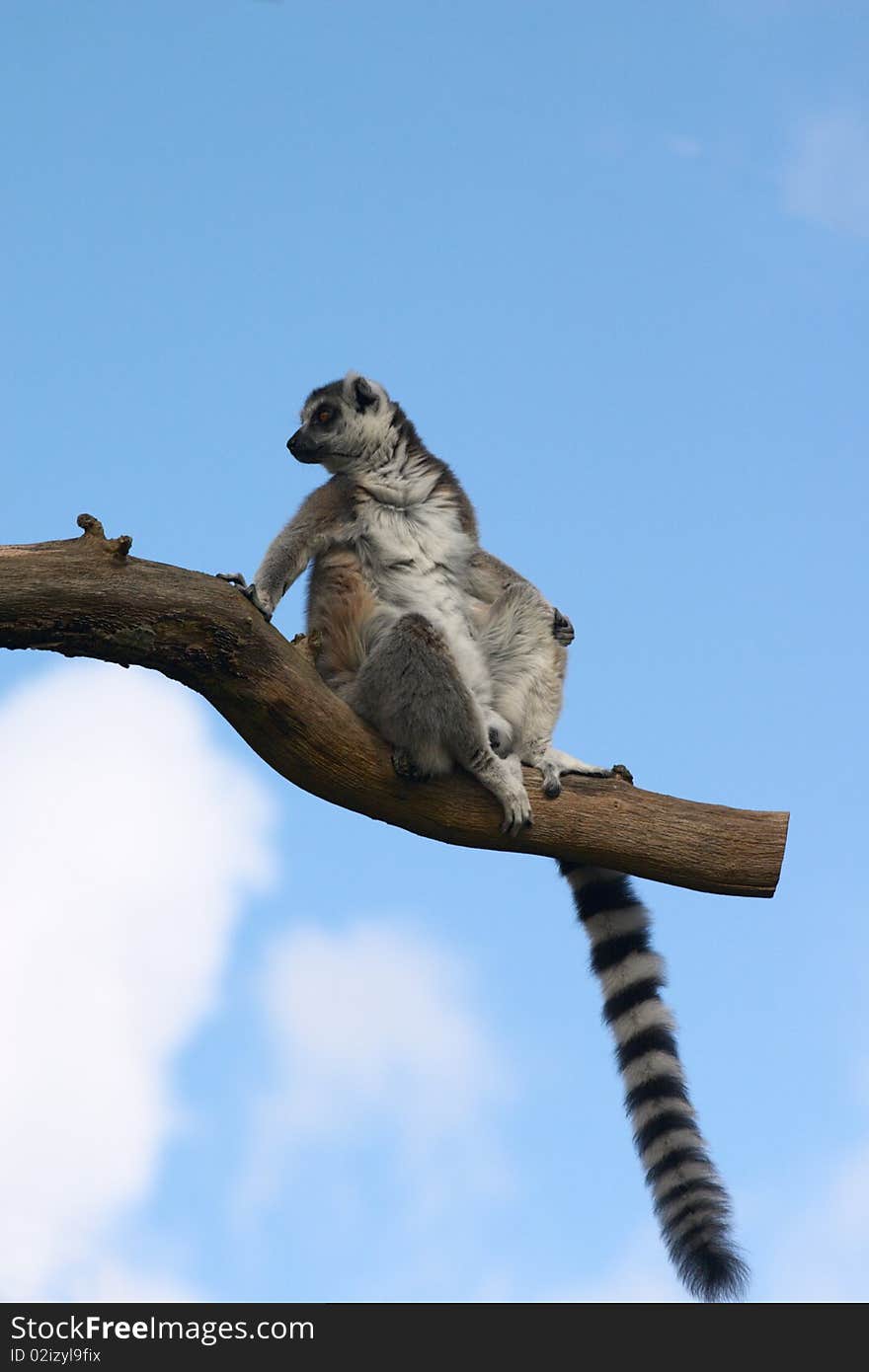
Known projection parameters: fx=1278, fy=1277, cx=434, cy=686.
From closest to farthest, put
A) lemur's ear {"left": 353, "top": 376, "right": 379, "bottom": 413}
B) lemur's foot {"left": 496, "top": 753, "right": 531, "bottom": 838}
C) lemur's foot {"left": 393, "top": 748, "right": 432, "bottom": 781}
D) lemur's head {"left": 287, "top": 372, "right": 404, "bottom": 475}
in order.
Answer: lemur's foot {"left": 393, "top": 748, "right": 432, "bottom": 781}, lemur's foot {"left": 496, "top": 753, "right": 531, "bottom": 838}, lemur's head {"left": 287, "top": 372, "right": 404, "bottom": 475}, lemur's ear {"left": 353, "top": 376, "right": 379, "bottom": 413}

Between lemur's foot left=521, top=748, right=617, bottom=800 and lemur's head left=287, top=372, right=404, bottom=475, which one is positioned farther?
lemur's head left=287, top=372, right=404, bottom=475

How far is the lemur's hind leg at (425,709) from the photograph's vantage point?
5430 millimetres

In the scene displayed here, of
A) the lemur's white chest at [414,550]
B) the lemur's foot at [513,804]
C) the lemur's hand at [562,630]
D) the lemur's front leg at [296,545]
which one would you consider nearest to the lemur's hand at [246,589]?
the lemur's front leg at [296,545]

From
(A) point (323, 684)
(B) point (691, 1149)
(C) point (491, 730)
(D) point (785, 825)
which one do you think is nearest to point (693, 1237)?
(B) point (691, 1149)

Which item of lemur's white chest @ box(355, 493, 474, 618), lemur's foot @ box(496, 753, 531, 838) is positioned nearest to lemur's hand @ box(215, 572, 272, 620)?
lemur's white chest @ box(355, 493, 474, 618)

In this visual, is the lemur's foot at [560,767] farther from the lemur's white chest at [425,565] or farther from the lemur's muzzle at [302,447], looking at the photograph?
the lemur's muzzle at [302,447]

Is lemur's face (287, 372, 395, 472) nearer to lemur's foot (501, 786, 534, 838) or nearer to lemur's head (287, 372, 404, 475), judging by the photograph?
lemur's head (287, 372, 404, 475)

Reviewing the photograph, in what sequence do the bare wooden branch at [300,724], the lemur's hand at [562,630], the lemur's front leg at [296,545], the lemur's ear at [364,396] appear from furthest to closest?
the lemur's ear at [364,396] < the lemur's hand at [562,630] < the lemur's front leg at [296,545] < the bare wooden branch at [300,724]

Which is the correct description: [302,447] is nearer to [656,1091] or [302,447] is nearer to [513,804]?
[513,804]

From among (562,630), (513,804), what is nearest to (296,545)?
(562,630)

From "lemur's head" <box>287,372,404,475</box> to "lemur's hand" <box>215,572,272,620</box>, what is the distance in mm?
1430

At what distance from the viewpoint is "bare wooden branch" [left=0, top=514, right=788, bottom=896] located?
16.1ft

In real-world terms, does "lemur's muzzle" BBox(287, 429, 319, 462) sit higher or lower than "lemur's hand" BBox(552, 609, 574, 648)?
higher

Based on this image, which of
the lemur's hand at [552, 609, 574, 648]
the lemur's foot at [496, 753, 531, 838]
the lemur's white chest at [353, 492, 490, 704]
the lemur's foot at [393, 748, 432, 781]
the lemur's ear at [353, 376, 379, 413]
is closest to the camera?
the lemur's foot at [393, 748, 432, 781]
